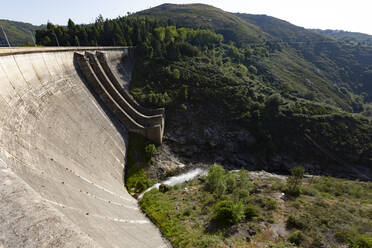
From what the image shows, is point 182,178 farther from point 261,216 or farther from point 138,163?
point 261,216

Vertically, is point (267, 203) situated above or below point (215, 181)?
above

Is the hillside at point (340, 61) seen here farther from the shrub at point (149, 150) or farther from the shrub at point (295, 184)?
the shrub at point (149, 150)

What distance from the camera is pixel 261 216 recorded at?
60.6 feet

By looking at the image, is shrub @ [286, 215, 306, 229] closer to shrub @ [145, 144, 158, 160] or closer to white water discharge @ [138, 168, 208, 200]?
white water discharge @ [138, 168, 208, 200]

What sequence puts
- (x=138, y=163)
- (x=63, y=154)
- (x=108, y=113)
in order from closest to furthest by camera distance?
(x=63, y=154) → (x=138, y=163) → (x=108, y=113)

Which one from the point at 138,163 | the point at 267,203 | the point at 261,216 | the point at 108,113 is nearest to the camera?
the point at 261,216

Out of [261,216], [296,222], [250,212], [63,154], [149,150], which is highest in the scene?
[63,154]

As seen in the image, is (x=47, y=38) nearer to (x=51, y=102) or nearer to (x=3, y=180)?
(x=51, y=102)

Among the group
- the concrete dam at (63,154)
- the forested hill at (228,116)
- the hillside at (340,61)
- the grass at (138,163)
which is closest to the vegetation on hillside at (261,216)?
the concrete dam at (63,154)

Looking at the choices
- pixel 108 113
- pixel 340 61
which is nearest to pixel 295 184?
pixel 108 113

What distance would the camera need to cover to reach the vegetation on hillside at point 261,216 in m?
15.2

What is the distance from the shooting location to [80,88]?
29969mm

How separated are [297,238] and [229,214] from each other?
6106 mm

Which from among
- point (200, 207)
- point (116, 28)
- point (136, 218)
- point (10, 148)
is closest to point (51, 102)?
point (10, 148)
